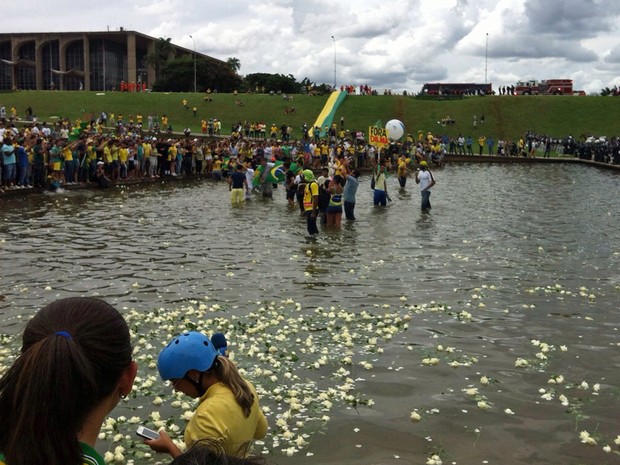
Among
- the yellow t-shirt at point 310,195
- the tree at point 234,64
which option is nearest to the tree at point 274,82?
the tree at point 234,64

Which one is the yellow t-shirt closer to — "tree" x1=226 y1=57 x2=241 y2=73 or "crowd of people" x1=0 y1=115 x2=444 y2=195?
"crowd of people" x1=0 y1=115 x2=444 y2=195

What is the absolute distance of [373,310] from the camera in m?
11.4

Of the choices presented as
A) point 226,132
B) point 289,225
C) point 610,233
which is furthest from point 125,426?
point 226,132

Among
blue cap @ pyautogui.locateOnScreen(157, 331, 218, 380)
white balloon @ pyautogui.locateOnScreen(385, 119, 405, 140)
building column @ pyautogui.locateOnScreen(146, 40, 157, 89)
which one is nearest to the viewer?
blue cap @ pyautogui.locateOnScreen(157, 331, 218, 380)

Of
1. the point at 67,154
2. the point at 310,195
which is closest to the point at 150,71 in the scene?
the point at 67,154

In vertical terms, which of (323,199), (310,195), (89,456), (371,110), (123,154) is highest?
(371,110)

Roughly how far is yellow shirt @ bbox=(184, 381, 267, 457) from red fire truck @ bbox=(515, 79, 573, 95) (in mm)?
92220

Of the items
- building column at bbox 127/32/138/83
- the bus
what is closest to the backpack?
the bus

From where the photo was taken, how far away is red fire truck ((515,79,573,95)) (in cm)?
9062

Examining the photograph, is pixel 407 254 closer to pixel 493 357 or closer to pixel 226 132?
pixel 493 357

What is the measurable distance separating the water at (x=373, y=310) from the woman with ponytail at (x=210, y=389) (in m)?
2.22

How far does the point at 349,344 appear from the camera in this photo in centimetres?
955

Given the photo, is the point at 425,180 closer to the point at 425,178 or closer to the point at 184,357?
the point at 425,178

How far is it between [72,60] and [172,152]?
8889 centimetres
